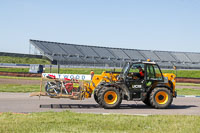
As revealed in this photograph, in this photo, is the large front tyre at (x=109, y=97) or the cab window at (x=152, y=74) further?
the cab window at (x=152, y=74)

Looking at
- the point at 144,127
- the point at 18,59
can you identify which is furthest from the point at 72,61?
the point at 144,127

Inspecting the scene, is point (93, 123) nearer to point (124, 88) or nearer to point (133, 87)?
point (124, 88)

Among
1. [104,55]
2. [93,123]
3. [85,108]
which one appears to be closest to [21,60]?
[104,55]

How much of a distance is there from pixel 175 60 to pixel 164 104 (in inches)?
3544

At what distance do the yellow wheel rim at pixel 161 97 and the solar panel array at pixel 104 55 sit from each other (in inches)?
2080

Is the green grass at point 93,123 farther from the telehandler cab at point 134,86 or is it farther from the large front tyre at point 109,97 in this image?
the telehandler cab at point 134,86

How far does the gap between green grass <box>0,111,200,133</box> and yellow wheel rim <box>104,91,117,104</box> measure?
2547 millimetres

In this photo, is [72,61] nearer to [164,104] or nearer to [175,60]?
[175,60]

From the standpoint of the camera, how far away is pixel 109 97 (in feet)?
41.0

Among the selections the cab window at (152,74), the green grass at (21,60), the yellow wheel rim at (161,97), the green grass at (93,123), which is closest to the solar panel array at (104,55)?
the green grass at (21,60)

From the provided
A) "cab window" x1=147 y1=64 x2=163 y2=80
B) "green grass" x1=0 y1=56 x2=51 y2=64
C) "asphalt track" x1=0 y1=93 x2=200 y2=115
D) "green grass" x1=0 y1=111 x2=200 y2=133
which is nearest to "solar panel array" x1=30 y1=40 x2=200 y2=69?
"green grass" x1=0 y1=56 x2=51 y2=64

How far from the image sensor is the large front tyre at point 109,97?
1232 cm

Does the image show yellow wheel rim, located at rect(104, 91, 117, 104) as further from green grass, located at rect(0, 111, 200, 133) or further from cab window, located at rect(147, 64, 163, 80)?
green grass, located at rect(0, 111, 200, 133)

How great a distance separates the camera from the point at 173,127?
27.1ft
